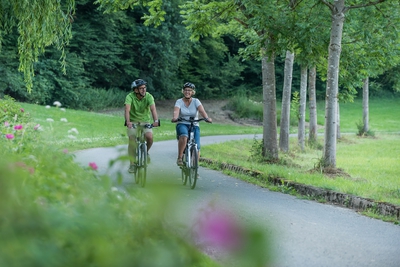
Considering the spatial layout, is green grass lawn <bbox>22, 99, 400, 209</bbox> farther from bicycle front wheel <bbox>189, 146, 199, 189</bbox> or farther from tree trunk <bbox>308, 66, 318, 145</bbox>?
bicycle front wheel <bbox>189, 146, 199, 189</bbox>

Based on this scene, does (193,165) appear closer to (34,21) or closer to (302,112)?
(34,21)

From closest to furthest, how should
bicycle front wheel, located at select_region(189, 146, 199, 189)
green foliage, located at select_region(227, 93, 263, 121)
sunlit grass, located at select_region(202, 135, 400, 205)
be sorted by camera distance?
1. bicycle front wheel, located at select_region(189, 146, 199, 189)
2. sunlit grass, located at select_region(202, 135, 400, 205)
3. green foliage, located at select_region(227, 93, 263, 121)

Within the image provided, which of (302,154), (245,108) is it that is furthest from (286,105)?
(245,108)

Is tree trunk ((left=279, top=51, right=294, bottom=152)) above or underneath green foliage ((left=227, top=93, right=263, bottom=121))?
above

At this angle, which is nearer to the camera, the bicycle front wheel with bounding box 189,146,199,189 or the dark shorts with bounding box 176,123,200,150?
the bicycle front wheel with bounding box 189,146,199,189

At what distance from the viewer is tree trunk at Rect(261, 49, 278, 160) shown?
650 inches

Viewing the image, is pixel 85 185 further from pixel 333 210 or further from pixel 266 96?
pixel 266 96

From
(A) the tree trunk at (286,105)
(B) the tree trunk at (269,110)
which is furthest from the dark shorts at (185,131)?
(A) the tree trunk at (286,105)

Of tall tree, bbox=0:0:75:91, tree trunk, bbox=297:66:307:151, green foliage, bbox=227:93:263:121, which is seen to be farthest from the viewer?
green foliage, bbox=227:93:263:121

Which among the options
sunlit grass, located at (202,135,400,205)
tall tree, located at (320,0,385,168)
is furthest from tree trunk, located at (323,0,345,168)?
sunlit grass, located at (202,135,400,205)

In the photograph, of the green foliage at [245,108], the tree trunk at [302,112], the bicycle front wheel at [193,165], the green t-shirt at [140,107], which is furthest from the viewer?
the green foliage at [245,108]

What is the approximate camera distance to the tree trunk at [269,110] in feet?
54.1

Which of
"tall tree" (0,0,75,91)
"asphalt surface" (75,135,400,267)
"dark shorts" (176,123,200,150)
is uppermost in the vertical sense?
"tall tree" (0,0,75,91)

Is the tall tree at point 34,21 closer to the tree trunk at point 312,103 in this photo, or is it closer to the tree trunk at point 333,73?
the tree trunk at point 333,73
